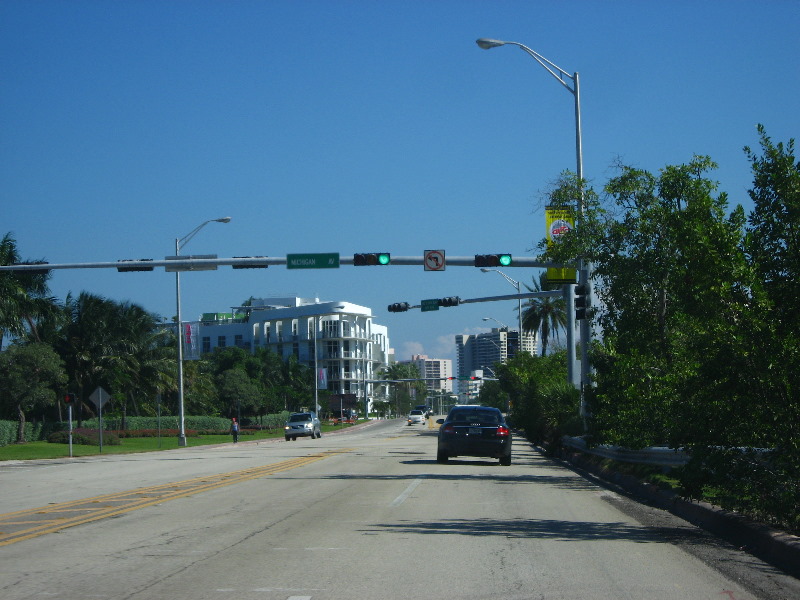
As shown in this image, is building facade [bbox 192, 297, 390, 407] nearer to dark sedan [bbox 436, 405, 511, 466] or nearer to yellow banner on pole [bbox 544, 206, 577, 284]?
dark sedan [bbox 436, 405, 511, 466]

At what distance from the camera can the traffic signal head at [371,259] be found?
27.0 m

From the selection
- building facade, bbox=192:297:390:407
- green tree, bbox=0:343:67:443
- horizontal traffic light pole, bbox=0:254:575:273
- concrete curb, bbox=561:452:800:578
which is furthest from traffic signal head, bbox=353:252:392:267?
building facade, bbox=192:297:390:407

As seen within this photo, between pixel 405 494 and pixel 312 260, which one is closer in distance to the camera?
pixel 405 494

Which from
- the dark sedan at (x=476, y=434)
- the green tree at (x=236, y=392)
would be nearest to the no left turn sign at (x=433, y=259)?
the dark sedan at (x=476, y=434)

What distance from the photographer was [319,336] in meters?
143

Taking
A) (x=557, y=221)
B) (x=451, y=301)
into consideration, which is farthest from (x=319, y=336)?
(x=557, y=221)

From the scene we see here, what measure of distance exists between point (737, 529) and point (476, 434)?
14.1 metres

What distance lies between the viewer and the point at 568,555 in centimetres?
957

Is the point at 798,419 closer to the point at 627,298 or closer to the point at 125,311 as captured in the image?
the point at 627,298

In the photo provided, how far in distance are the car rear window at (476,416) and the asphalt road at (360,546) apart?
6.16 metres

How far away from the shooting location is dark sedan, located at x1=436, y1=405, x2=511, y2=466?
24.6 m

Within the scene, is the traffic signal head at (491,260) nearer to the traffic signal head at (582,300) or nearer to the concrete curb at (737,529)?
the traffic signal head at (582,300)

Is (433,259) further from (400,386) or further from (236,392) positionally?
(400,386)

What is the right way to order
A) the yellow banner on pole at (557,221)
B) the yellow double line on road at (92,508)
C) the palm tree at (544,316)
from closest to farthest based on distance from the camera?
the yellow double line on road at (92,508)
the yellow banner on pole at (557,221)
the palm tree at (544,316)
